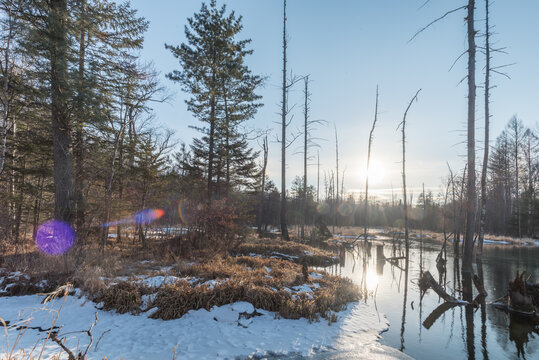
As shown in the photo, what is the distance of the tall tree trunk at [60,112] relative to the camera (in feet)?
28.1

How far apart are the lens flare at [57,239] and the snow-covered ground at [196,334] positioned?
2364 mm

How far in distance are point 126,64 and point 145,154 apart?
462 cm

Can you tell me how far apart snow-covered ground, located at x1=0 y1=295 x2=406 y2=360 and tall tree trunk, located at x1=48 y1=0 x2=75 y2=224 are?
391 centimetres

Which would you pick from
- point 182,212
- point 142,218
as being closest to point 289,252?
point 182,212

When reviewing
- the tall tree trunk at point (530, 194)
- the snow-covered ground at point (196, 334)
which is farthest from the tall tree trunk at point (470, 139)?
→ the tall tree trunk at point (530, 194)

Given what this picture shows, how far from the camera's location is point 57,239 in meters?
8.65

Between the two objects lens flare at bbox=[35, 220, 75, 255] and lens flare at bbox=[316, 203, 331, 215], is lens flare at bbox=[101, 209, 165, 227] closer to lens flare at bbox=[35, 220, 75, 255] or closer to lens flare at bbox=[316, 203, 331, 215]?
lens flare at bbox=[35, 220, 75, 255]

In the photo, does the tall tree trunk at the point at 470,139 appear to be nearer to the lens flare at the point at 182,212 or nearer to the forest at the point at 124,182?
the forest at the point at 124,182

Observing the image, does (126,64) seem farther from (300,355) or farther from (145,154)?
(300,355)

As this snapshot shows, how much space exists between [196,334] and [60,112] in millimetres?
8959

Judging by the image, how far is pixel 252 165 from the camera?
890 inches

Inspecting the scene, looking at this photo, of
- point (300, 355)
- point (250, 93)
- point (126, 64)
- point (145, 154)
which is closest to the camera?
point (300, 355)

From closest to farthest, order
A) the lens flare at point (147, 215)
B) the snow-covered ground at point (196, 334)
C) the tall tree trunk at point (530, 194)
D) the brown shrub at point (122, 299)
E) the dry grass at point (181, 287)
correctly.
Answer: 1. the snow-covered ground at point (196, 334)
2. the brown shrub at point (122, 299)
3. the dry grass at point (181, 287)
4. the lens flare at point (147, 215)
5. the tall tree trunk at point (530, 194)

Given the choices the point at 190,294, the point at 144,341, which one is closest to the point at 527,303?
the point at 190,294
